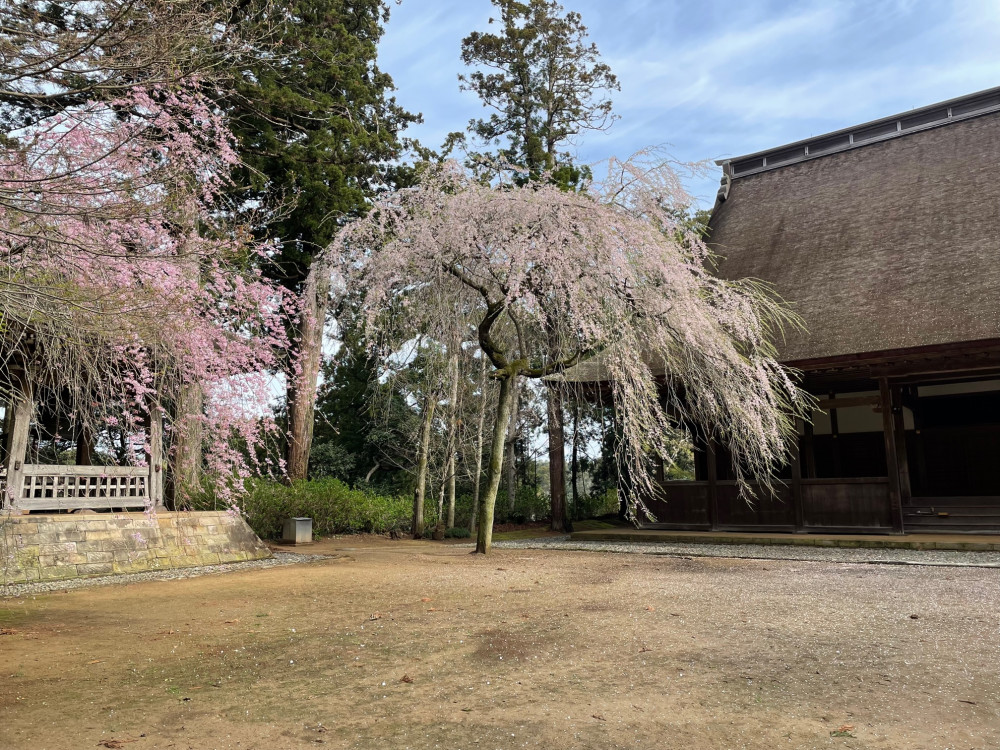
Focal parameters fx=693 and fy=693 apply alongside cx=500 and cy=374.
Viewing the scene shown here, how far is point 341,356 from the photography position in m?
23.0

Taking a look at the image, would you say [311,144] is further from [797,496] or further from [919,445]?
[919,445]

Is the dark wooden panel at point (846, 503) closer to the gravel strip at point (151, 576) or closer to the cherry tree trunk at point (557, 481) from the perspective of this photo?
the cherry tree trunk at point (557, 481)

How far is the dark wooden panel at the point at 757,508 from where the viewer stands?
1302 centimetres

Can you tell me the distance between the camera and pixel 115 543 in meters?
10.3

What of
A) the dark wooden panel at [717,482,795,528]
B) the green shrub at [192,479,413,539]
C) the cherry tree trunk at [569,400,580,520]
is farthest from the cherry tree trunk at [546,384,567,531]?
the dark wooden panel at [717,482,795,528]

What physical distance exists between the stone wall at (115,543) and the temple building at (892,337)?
8.45 metres

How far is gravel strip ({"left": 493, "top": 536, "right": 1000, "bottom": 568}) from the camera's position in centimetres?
954

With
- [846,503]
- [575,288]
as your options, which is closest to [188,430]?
[575,288]

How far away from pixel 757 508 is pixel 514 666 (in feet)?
33.2

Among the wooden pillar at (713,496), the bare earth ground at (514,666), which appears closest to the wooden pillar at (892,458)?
the wooden pillar at (713,496)

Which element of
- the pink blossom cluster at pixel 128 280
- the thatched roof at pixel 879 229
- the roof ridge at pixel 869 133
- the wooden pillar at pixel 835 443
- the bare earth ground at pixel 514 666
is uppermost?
the roof ridge at pixel 869 133

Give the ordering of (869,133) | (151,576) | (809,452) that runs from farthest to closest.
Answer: (869,133)
(809,452)
(151,576)

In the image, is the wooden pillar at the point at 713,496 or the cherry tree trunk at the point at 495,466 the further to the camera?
the wooden pillar at the point at 713,496

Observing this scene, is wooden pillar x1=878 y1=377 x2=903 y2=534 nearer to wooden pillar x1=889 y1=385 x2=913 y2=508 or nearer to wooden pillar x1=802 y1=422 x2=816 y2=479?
wooden pillar x1=889 y1=385 x2=913 y2=508
